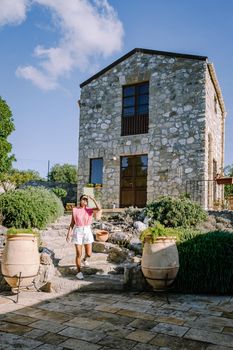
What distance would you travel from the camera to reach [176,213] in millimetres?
8523

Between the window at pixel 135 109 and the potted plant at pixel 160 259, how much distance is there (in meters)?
8.26

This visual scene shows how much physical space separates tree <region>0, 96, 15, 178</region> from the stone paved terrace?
13154mm

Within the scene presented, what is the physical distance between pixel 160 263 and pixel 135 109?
30.5ft

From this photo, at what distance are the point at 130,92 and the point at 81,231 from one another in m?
8.79

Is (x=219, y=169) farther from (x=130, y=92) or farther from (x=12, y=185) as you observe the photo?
(x=12, y=185)

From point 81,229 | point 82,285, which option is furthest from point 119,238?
point 82,285

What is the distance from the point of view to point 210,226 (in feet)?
28.7

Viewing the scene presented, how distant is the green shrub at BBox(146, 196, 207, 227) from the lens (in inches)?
334

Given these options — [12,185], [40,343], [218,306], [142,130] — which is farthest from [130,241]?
[12,185]

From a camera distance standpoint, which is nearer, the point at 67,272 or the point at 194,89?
the point at 67,272

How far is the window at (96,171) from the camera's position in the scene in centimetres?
1328

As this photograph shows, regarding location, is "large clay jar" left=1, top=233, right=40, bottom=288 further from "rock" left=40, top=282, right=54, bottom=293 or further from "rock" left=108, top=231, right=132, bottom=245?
"rock" left=108, top=231, right=132, bottom=245

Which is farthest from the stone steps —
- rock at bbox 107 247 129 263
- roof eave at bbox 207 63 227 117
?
roof eave at bbox 207 63 227 117

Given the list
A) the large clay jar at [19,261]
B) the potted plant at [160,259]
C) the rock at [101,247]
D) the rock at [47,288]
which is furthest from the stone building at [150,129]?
the large clay jar at [19,261]
